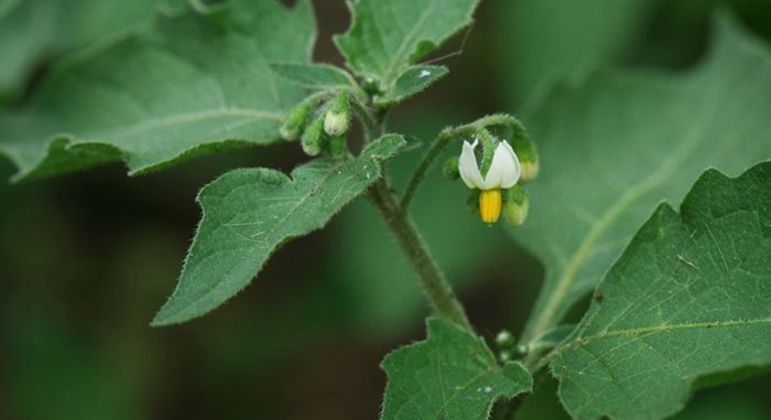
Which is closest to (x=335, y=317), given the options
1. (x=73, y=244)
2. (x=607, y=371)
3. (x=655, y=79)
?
(x=73, y=244)

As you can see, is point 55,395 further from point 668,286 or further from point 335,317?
point 668,286

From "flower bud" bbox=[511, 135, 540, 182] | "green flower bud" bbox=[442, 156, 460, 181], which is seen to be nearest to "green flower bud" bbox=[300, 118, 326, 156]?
"green flower bud" bbox=[442, 156, 460, 181]

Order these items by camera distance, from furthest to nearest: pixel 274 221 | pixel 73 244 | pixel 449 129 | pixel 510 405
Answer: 1. pixel 73 244
2. pixel 510 405
3. pixel 449 129
4. pixel 274 221

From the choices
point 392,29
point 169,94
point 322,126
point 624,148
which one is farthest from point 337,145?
point 624,148

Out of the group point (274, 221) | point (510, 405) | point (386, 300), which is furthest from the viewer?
point (386, 300)

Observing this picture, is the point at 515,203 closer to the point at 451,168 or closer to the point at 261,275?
the point at 451,168

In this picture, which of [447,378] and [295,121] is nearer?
[447,378]
